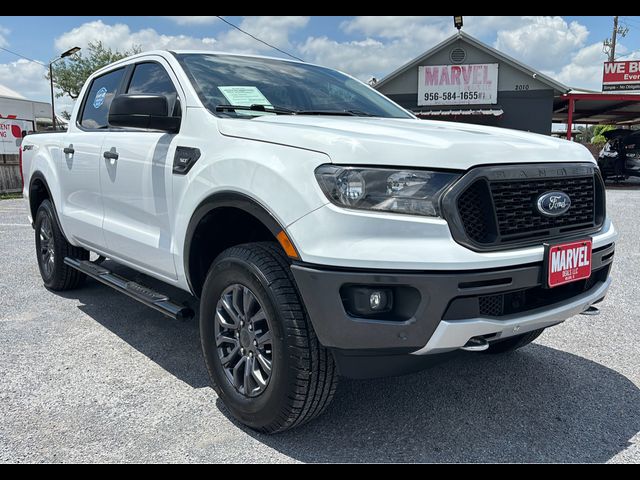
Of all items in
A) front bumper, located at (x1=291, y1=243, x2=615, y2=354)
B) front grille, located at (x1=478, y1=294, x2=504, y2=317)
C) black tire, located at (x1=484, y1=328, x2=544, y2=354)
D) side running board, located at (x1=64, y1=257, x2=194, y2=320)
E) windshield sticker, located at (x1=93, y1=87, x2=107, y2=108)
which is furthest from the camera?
windshield sticker, located at (x1=93, y1=87, x2=107, y2=108)

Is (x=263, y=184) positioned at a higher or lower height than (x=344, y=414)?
higher

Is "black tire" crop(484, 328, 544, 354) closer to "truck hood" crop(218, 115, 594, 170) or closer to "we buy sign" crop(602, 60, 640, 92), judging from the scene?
"truck hood" crop(218, 115, 594, 170)

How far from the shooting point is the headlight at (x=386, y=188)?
2186mm

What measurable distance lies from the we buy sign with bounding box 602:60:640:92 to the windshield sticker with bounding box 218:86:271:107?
3139cm

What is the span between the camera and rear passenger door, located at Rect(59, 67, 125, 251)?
13.2ft

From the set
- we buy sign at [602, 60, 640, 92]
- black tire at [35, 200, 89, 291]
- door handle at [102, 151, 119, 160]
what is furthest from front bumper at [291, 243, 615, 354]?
we buy sign at [602, 60, 640, 92]

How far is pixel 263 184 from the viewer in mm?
2436

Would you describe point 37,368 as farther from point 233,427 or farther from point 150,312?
point 233,427

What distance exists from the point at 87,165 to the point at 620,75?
32445 mm

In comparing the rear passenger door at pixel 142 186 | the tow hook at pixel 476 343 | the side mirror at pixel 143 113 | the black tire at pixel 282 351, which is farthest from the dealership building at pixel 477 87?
the tow hook at pixel 476 343

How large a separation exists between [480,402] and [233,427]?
1.31 meters

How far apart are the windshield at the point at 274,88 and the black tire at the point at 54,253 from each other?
234cm

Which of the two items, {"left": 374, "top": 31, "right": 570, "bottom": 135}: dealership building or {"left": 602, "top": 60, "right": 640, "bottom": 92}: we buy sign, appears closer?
{"left": 374, "top": 31, "right": 570, "bottom": 135}: dealership building
